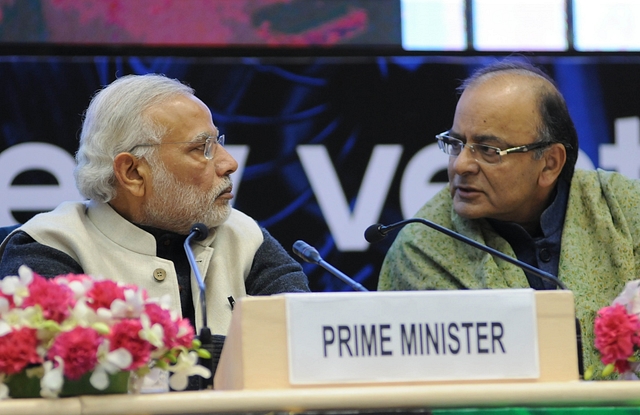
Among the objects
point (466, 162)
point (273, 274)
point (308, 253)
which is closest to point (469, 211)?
point (466, 162)

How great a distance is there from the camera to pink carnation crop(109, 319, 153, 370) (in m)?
1.82

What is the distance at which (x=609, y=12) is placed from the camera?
14.2 ft

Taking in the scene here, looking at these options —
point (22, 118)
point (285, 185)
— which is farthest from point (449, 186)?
point (22, 118)

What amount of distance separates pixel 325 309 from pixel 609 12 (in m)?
2.90

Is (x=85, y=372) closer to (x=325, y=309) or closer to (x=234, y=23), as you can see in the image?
(x=325, y=309)

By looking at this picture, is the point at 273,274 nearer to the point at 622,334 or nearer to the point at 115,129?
the point at 115,129

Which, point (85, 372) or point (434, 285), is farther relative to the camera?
point (434, 285)

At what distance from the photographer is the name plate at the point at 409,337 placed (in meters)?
1.85

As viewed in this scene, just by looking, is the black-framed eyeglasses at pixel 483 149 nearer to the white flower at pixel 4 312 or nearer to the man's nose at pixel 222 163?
the man's nose at pixel 222 163

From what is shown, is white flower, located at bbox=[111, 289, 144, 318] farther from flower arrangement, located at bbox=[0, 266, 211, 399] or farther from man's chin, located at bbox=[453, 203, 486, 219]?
man's chin, located at bbox=[453, 203, 486, 219]

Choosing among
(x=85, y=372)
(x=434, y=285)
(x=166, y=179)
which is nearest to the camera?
(x=85, y=372)

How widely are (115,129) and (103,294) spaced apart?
1303mm

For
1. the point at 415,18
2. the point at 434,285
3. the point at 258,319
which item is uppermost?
the point at 415,18

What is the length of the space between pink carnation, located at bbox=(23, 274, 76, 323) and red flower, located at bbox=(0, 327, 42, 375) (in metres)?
0.05
